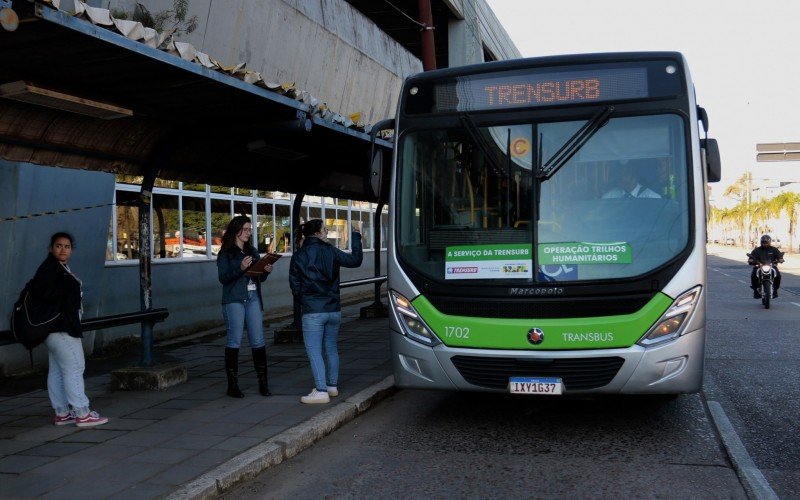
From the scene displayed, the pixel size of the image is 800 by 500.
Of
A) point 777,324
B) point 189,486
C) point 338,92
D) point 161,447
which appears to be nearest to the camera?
point 189,486

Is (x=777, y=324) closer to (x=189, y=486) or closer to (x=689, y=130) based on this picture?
(x=689, y=130)

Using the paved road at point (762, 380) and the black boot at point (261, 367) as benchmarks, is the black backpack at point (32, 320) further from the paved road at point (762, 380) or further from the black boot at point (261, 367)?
the paved road at point (762, 380)

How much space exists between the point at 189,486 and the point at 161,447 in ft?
A: 3.52

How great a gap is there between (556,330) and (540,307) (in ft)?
0.70

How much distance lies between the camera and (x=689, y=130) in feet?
20.1

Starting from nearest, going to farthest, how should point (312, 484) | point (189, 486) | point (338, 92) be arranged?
point (189, 486) < point (312, 484) < point (338, 92)

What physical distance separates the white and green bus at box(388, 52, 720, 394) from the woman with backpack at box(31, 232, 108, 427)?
8.39ft

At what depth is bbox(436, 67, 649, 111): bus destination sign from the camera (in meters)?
6.29

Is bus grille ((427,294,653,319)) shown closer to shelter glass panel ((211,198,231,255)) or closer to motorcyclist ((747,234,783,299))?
shelter glass panel ((211,198,231,255))

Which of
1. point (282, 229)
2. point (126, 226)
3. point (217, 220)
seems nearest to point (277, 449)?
point (126, 226)

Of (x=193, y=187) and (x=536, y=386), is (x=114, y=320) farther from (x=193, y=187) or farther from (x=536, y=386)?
(x=193, y=187)

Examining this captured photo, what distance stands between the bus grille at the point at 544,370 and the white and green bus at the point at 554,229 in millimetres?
10

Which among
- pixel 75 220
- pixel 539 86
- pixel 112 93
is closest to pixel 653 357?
pixel 539 86

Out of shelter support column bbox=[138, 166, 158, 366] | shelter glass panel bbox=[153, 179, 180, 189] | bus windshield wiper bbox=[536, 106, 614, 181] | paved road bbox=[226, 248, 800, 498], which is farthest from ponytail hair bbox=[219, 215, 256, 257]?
shelter glass panel bbox=[153, 179, 180, 189]
